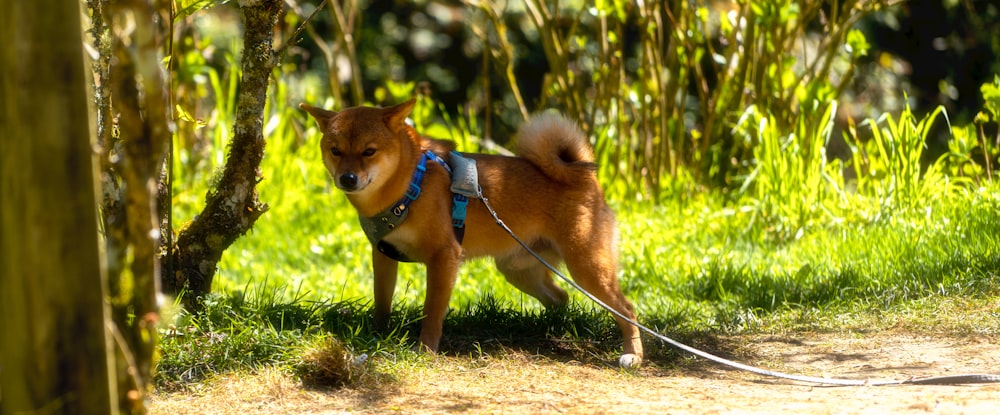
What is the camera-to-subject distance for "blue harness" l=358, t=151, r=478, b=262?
Answer: 14.2ft

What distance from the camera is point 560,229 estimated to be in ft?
15.1

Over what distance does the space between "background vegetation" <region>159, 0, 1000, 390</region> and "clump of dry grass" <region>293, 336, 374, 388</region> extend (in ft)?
0.31

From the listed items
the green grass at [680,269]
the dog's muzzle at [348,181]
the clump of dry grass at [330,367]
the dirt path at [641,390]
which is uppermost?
the dog's muzzle at [348,181]

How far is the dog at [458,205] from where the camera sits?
14.2 feet

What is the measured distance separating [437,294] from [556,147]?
0.93 metres

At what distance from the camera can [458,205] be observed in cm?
445

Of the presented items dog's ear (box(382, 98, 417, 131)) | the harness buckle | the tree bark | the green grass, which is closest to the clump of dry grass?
the green grass

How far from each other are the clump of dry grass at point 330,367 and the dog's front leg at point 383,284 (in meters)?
0.77

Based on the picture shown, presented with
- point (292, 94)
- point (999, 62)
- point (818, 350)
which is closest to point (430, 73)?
point (292, 94)

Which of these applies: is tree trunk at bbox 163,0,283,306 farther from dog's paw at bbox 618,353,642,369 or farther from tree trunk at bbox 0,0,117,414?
tree trunk at bbox 0,0,117,414

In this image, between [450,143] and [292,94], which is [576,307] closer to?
[450,143]

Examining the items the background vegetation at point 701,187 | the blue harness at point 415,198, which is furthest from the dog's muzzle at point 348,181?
the background vegetation at point 701,187

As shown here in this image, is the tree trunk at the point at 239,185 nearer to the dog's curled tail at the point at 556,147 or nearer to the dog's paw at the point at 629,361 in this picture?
the dog's curled tail at the point at 556,147

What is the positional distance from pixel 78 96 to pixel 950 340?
374cm
